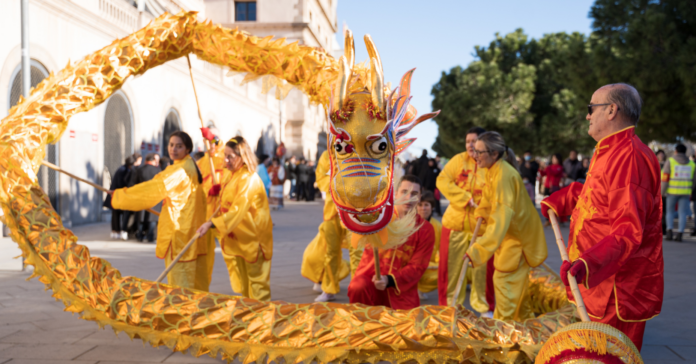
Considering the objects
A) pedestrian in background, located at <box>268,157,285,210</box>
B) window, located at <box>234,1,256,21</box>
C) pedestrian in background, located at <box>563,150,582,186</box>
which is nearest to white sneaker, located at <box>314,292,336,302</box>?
pedestrian in background, located at <box>563,150,582,186</box>

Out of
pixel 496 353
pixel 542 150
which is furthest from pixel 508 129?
pixel 496 353

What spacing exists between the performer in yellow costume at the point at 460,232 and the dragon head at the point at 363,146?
267cm

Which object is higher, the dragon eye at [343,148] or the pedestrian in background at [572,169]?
the dragon eye at [343,148]

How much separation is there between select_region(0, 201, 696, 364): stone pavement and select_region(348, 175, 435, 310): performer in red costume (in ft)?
A: 3.86

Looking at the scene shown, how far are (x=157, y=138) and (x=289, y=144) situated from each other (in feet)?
54.5

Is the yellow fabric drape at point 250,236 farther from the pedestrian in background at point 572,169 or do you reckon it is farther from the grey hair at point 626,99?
the pedestrian in background at point 572,169

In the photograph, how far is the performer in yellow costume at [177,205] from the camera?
14.1ft

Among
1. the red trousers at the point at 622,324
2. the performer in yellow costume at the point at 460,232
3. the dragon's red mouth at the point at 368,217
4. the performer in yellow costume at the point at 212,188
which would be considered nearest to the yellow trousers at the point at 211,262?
the performer in yellow costume at the point at 212,188

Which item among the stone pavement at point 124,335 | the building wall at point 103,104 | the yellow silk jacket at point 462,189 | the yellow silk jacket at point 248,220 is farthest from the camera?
the building wall at point 103,104

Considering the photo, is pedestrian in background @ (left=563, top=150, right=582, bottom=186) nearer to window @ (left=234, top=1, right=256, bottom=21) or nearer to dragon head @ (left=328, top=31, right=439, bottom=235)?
dragon head @ (left=328, top=31, right=439, bottom=235)

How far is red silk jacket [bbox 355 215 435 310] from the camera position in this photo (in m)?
4.08

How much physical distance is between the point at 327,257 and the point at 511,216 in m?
2.09

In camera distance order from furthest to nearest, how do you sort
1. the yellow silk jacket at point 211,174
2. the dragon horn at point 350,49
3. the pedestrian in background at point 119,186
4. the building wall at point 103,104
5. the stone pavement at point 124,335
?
1. the building wall at point 103,104
2. the pedestrian in background at point 119,186
3. the yellow silk jacket at point 211,174
4. the stone pavement at point 124,335
5. the dragon horn at point 350,49

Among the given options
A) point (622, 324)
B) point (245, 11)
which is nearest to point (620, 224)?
point (622, 324)
